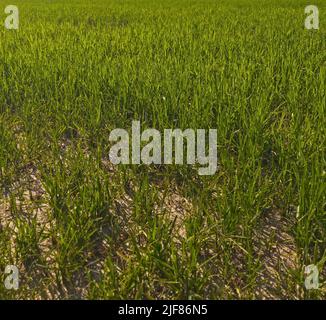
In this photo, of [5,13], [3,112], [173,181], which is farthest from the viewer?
[5,13]

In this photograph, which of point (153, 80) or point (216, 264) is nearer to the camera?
point (216, 264)

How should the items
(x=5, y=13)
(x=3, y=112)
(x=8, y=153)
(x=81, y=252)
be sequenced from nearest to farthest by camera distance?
(x=81, y=252) < (x=8, y=153) < (x=3, y=112) < (x=5, y=13)

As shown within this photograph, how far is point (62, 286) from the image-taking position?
1509 mm

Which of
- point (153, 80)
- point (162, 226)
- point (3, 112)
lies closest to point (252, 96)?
point (153, 80)

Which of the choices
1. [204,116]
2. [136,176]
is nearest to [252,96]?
[204,116]

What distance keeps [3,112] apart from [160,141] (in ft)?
4.51

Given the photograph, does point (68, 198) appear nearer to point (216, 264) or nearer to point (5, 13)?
point (216, 264)

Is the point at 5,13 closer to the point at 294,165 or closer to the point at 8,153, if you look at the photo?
the point at 8,153

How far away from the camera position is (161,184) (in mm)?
2098

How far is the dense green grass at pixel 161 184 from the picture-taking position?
151cm

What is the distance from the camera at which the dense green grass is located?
1.51 metres

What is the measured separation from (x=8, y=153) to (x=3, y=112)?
67cm

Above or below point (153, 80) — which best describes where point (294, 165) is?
below

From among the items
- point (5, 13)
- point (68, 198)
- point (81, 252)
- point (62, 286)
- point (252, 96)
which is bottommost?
point (62, 286)
